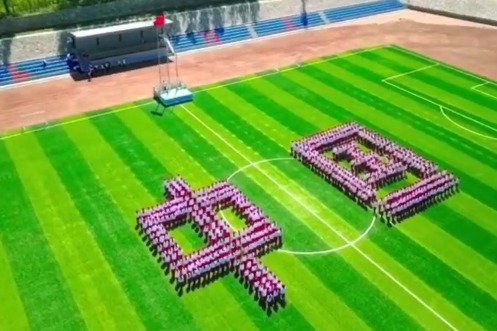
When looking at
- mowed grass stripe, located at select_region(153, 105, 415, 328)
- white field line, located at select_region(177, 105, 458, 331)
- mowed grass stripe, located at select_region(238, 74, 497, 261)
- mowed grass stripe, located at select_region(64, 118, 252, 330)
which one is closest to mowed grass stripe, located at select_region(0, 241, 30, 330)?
mowed grass stripe, located at select_region(64, 118, 252, 330)

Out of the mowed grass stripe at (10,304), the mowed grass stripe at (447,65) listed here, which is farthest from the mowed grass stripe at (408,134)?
the mowed grass stripe at (10,304)

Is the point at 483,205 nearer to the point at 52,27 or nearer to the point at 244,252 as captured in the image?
the point at 244,252

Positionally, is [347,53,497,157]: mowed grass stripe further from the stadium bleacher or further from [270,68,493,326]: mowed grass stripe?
the stadium bleacher

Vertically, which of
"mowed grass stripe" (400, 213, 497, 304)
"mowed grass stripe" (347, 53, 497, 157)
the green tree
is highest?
the green tree

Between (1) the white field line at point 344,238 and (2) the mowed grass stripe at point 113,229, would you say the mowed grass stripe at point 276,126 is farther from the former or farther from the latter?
(2) the mowed grass stripe at point 113,229

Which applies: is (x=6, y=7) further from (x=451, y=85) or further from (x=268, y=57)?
(x=451, y=85)

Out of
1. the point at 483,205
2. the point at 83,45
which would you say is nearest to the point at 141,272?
the point at 483,205

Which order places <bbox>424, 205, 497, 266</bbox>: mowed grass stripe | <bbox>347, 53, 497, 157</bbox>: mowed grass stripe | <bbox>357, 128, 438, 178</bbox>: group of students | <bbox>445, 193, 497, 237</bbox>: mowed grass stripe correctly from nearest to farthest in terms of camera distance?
<bbox>424, 205, 497, 266</bbox>: mowed grass stripe, <bbox>445, 193, 497, 237</bbox>: mowed grass stripe, <bbox>357, 128, 438, 178</bbox>: group of students, <bbox>347, 53, 497, 157</bbox>: mowed grass stripe

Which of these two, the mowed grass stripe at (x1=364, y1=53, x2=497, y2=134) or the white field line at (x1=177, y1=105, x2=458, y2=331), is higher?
the mowed grass stripe at (x1=364, y1=53, x2=497, y2=134)
